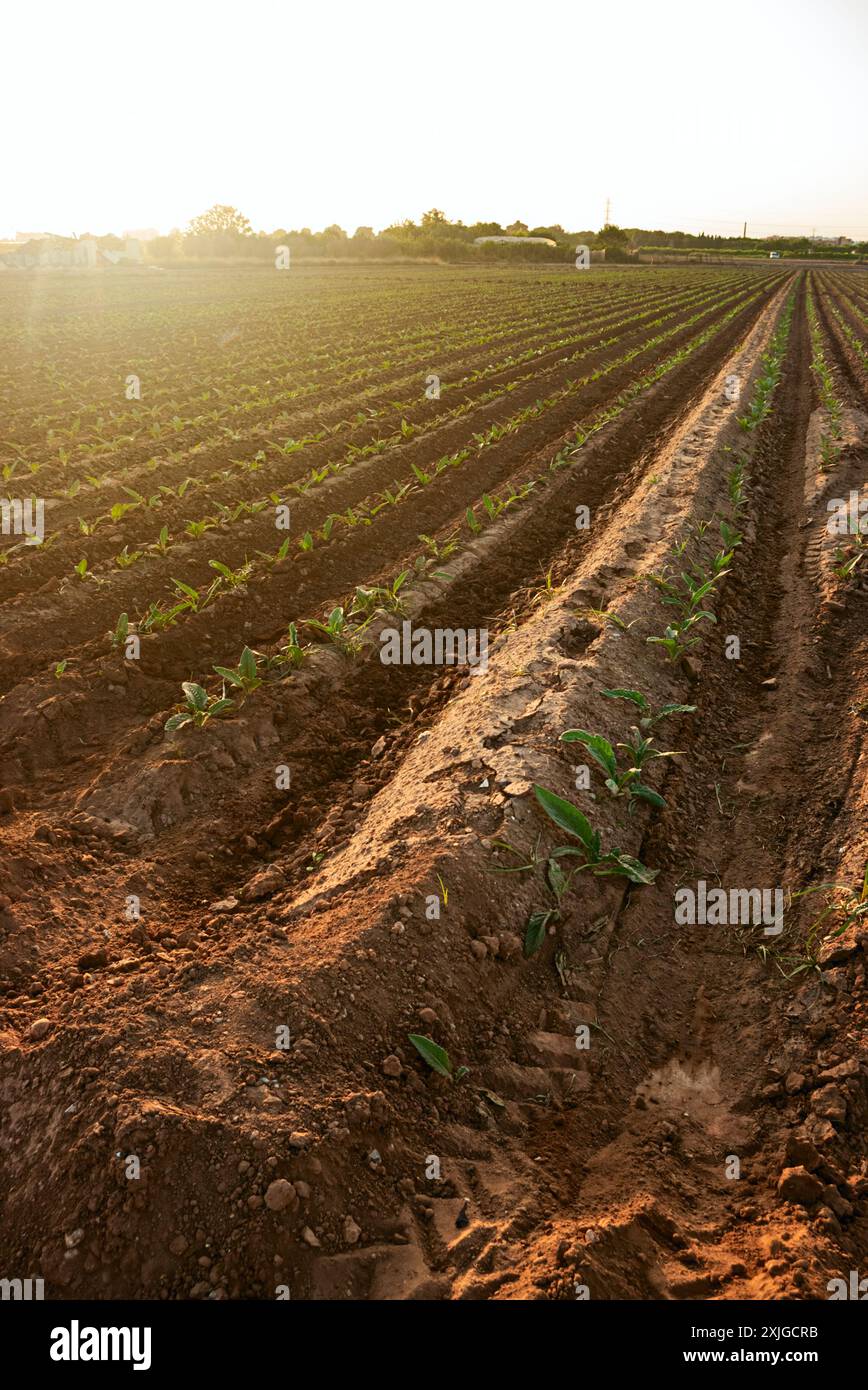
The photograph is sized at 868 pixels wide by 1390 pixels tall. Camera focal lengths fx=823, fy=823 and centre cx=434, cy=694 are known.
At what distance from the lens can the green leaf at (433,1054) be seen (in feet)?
9.55

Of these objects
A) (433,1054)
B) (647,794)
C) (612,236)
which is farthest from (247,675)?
(612,236)

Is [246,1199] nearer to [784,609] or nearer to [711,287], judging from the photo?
[784,609]

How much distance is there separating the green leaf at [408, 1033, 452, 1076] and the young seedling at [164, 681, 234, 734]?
2.30 meters

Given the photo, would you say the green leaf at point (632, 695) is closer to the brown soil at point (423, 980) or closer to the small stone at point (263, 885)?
the brown soil at point (423, 980)

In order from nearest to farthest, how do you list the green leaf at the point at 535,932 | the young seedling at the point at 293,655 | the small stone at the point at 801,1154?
the small stone at the point at 801,1154, the green leaf at the point at 535,932, the young seedling at the point at 293,655

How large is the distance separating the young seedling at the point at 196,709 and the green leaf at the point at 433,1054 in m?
2.30

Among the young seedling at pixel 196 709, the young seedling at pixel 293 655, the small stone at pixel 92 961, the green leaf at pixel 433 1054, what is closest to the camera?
the green leaf at pixel 433 1054

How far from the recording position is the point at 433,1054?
2.93 meters

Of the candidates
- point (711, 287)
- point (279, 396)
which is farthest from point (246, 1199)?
point (711, 287)

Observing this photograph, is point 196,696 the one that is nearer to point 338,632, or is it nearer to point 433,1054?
point 338,632

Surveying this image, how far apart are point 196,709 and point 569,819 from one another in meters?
2.18

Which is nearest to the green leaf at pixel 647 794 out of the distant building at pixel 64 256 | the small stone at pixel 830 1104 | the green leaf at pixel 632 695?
the green leaf at pixel 632 695

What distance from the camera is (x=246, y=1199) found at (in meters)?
2.43

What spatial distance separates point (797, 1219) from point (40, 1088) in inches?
95.7
